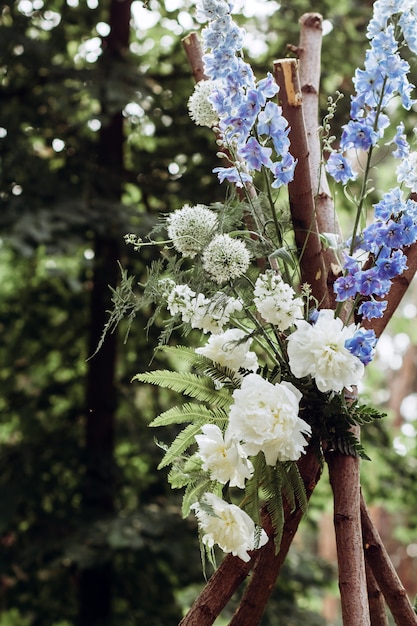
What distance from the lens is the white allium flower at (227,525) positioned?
0.90 m

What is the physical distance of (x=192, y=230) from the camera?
954 millimetres

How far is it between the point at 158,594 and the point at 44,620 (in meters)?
0.45

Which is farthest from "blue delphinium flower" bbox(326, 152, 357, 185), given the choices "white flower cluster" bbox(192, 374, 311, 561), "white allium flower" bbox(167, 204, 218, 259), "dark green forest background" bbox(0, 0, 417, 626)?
"dark green forest background" bbox(0, 0, 417, 626)

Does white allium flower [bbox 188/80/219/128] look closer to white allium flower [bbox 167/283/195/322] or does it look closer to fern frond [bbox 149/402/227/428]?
white allium flower [bbox 167/283/195/322]

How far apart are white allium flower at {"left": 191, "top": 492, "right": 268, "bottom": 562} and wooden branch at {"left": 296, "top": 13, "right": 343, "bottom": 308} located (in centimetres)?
33

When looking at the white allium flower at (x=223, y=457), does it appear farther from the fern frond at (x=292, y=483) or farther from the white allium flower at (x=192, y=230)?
the white allium flower at (x=192, y=230)

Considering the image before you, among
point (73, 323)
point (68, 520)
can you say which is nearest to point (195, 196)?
point (73, 323)

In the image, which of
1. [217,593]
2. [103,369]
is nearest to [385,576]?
[217,593]

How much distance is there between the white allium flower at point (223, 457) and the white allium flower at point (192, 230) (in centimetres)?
23

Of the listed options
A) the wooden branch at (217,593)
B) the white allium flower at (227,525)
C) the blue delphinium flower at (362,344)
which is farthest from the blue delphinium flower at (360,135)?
the wooden branch at (217,593)

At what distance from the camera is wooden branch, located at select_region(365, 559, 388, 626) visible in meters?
1.19

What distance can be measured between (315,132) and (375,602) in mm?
763

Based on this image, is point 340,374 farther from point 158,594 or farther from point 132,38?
point 132,38

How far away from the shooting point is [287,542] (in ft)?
3.46
